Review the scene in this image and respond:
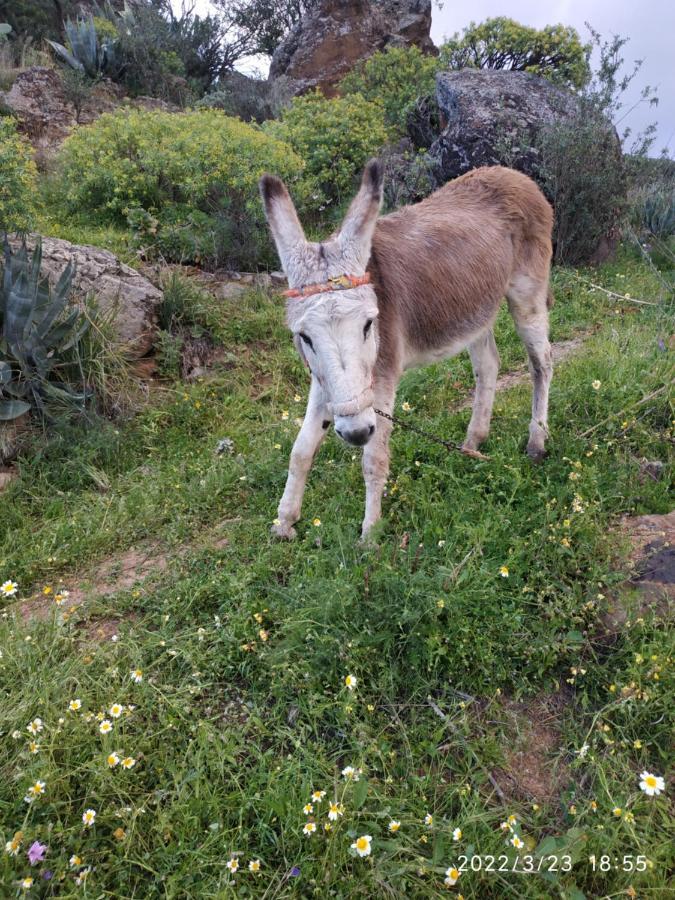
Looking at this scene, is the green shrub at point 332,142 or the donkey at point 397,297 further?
the green shrub at point 332,142

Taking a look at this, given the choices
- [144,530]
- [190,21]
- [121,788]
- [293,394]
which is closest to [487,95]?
[293,394]

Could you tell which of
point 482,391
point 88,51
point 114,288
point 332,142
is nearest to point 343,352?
point 482,391

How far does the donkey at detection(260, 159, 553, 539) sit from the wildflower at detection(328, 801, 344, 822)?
137 cm

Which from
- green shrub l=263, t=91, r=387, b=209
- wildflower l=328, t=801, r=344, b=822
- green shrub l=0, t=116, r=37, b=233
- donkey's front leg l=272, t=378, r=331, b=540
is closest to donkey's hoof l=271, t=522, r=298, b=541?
donkey's front leg l=272, t=378, r=331, b=540

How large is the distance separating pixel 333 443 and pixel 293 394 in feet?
4.05

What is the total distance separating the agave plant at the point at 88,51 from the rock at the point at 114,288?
7.77 meters

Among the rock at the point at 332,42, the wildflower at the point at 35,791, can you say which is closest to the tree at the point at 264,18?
the rock at the point at 332,42

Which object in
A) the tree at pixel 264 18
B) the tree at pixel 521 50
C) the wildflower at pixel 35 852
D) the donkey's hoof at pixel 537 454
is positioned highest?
the tree at pixel 264 18

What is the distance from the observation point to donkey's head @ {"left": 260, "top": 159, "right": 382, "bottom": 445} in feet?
7.87

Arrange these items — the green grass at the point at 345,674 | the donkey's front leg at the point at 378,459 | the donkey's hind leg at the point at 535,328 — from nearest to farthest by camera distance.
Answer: the green grass at the point at 345,674 < the donkey's front leg at the point at 378,459 < the donkey's hind leg at the point at 535,328

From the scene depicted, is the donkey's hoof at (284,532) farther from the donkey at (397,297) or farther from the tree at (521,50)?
the tree at (521,50)

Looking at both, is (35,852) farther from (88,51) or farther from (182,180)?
(88,51)

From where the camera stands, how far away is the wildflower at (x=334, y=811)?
74.3 inches

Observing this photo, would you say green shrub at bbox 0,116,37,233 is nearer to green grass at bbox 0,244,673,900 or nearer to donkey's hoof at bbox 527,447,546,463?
green grass at bbox 0,244,673,900
